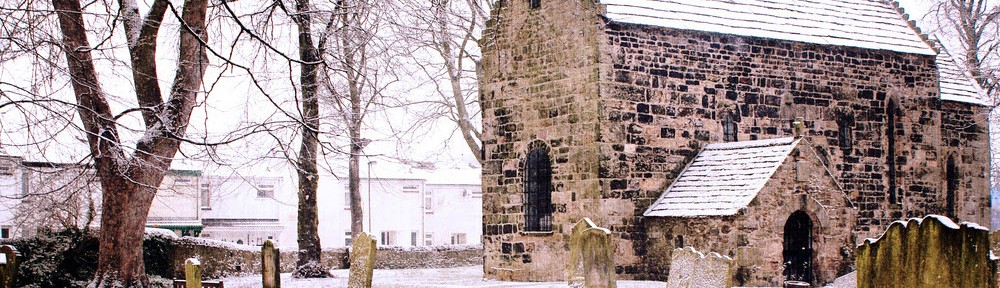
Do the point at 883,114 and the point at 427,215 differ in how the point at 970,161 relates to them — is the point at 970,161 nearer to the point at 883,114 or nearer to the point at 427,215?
the point at 883,114

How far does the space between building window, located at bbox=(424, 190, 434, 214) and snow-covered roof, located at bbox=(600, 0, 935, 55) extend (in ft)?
102

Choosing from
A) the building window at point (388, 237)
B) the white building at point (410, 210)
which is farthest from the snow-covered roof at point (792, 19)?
the building window at point (388, 237)

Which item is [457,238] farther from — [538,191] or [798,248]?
[798,248]

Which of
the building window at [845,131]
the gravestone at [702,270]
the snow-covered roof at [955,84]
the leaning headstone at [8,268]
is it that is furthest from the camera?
the snow-covered roof at [955,84]

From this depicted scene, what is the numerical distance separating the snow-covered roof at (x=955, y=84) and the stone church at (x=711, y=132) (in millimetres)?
187

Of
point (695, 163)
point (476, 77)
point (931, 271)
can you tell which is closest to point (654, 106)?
point (695, 163)

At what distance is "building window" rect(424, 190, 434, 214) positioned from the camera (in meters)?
57.7

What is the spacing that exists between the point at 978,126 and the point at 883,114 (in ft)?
12.7

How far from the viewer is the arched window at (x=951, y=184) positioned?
29.1m

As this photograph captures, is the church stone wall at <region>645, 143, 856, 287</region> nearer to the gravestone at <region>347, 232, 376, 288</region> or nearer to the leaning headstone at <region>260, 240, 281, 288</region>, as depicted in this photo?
the gravestone at <region>347, 232, 376, 288</region>

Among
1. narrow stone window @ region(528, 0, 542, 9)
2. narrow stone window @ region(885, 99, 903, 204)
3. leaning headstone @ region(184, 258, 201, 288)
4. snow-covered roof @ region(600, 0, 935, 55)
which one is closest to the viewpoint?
leaning headstone @ region(184, 258, 201, 288)

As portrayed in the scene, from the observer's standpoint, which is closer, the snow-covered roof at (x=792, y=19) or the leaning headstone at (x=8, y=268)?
the leaning headstone at (x=8, y=268)

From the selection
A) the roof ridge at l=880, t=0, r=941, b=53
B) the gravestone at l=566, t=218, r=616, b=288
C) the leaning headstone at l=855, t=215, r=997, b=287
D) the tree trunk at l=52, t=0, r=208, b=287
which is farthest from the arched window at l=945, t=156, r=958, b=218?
the leaning headstone at l=855, t=215, r=997, b=287

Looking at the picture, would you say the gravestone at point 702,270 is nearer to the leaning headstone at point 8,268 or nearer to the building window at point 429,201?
the leaning headstone at point 8,268
